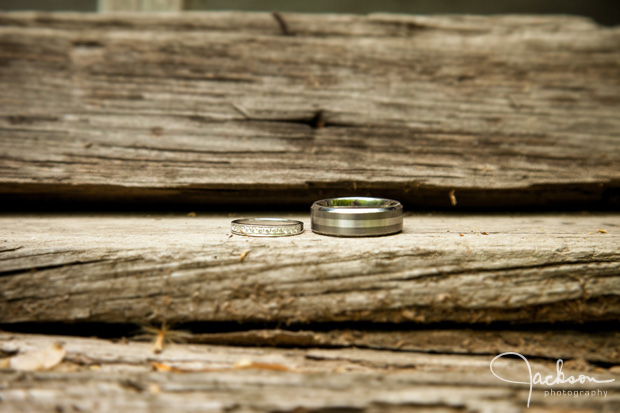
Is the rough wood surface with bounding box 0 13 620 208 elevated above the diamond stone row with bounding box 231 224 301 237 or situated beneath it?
elevated above

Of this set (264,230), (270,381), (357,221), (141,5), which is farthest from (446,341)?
(141,5)

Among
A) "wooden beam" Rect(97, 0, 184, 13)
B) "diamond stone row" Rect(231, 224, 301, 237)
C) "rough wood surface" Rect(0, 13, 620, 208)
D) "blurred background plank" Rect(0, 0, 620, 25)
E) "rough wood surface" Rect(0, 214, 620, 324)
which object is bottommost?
"rough wood surface" Rect(0, 214, 620, 324)

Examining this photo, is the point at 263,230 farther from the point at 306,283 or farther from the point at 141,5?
Answer: the point at 141,5

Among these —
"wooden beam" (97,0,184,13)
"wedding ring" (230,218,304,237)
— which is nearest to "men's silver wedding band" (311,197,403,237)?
"wedding ring" (230,218,304,237)

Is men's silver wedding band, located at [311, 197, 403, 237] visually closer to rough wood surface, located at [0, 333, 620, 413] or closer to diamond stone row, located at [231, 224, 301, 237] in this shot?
diamond stone row, located at [231, 224, 301, 237]

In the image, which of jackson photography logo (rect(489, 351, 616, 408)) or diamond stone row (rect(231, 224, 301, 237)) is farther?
diamond stone row (rect(231, 224, 301, 237))

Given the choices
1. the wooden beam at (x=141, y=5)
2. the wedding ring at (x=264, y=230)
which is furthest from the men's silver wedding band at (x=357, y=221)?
the wooden beam at (x=141, y=5)

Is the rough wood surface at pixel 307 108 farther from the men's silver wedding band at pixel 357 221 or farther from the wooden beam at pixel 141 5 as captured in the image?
the wooden beam at pixel 141 5
